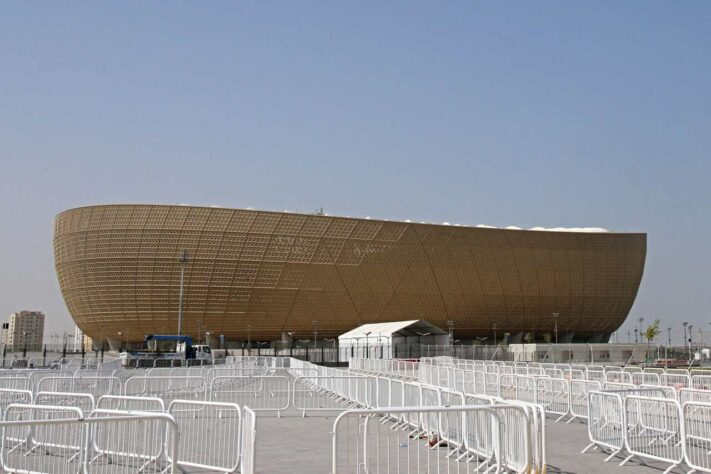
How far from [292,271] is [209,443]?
2948 inches

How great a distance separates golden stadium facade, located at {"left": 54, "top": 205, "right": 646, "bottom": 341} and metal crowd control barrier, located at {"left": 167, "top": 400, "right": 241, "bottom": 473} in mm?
70679

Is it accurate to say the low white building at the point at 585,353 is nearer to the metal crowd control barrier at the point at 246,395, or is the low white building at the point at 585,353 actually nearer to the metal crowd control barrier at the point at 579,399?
the metal crowd control barrier at the point at 246,395

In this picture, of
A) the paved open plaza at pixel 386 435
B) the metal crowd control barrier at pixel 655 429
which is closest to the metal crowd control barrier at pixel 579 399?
the paved open plaza at pixel 386 435

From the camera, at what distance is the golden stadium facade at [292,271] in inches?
3302

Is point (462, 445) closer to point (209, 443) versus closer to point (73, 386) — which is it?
point (209, 443)

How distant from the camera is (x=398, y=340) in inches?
2090

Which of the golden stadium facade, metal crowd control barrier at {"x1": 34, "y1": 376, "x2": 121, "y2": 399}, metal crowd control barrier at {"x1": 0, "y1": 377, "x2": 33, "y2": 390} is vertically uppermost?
the golden stadium facade

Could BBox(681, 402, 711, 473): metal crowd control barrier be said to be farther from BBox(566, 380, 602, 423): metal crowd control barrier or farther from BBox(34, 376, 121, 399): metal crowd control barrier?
BBox(34, 376, 121, 399): metal crowd control barrier

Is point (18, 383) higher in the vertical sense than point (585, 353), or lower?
higher

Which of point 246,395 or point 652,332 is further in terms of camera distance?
point 652,332

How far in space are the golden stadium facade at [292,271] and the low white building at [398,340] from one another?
29084mm

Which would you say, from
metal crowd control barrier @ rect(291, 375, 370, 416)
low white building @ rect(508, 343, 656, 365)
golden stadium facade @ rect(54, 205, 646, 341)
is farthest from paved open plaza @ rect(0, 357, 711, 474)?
golden stadium facade @ rect(54, 205, 646, 341)

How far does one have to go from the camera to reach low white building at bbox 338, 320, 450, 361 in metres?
51.6

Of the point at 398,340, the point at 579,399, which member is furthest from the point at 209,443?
the point at 398,340
